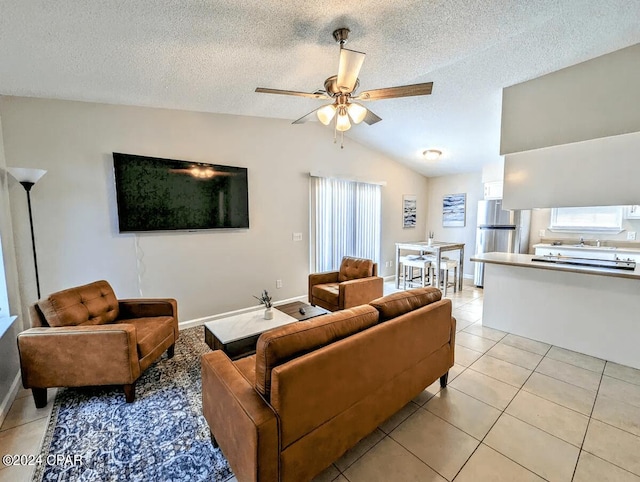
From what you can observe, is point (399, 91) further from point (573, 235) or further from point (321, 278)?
point (573, 235)

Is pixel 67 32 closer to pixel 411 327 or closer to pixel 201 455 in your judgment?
pixel 201 455

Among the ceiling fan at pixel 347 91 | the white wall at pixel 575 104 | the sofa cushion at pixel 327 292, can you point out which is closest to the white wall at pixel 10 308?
the ceiling fan at pixel 347 91

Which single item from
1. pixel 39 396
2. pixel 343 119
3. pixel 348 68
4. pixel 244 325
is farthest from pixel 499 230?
pixel 39 396

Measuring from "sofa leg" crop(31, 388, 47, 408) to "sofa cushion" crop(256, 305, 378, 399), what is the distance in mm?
1902

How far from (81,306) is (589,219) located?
22.5 feet

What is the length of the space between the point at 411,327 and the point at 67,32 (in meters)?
2.86

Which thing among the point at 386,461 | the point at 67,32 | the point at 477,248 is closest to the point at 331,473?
the point at 386,461

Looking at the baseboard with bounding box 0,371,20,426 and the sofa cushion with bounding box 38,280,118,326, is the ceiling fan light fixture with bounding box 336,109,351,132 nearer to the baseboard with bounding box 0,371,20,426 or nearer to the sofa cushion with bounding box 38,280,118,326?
the sofa cushion with bounding box 38,280,118,326

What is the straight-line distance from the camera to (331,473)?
57.3 inches

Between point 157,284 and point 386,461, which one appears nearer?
point 386,461

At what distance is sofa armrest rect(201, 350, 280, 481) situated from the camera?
3.54 ft

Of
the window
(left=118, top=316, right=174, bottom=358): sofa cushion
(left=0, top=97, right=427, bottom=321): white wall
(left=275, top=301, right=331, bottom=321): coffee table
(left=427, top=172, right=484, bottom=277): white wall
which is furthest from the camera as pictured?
(left=427, top=172, right=484, bottom=277): white wall

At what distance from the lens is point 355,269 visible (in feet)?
13.0

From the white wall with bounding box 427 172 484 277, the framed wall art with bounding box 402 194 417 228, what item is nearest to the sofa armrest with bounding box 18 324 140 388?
the framed wall art with bounding box 402 194 417 228
